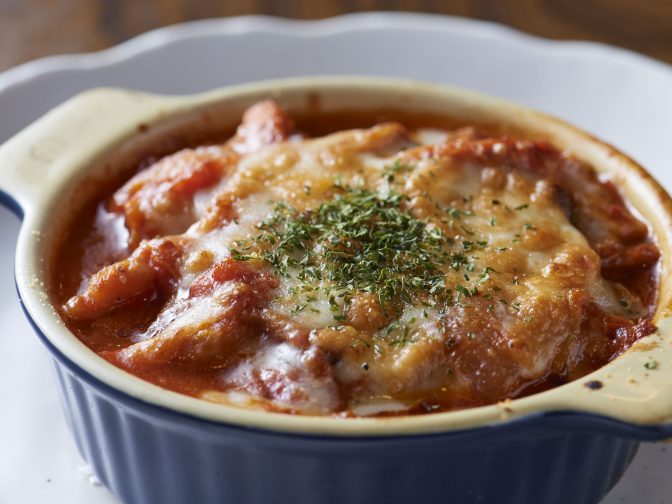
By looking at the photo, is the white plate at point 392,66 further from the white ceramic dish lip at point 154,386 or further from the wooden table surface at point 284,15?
the white ceramic dish lip at point 154,386

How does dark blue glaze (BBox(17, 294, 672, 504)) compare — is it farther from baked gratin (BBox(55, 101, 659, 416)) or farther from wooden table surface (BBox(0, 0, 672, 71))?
wooden table surface (BBox(0, 0, 672, 71))

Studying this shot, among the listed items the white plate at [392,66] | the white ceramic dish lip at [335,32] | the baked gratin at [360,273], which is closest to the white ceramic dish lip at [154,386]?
the baked gratin at [360,273]

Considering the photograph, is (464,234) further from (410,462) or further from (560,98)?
(560,98)

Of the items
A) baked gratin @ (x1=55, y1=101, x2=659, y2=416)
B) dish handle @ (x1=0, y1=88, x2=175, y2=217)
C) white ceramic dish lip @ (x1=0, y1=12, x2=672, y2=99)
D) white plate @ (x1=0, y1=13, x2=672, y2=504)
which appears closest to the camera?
baked gratin @ (x1=55, y1=101, x2=659, y2=416)

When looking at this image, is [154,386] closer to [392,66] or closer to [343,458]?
[343,458]

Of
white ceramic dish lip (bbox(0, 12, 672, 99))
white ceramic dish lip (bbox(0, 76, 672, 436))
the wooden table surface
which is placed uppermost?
white ceramic dish lip (bbox(0, 76, 672, 436))

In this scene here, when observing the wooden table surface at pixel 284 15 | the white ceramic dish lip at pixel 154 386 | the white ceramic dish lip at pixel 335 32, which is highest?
the white ceramic dish lip at pixel 154 386

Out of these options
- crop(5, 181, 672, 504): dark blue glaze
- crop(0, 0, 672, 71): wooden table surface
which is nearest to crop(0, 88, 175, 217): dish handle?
crop(5, 181, 672, 504): dark blue glaze

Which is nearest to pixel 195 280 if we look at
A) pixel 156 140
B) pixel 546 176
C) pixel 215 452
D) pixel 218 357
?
pixel 218 357
